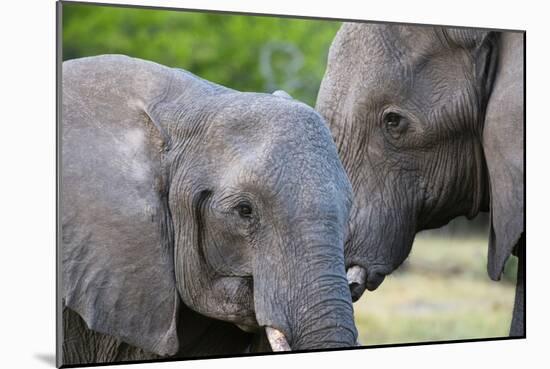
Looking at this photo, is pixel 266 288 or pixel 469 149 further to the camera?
pixel 469 149

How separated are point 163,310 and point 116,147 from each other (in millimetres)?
512

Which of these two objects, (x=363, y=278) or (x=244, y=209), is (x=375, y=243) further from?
(x=244, y=209)

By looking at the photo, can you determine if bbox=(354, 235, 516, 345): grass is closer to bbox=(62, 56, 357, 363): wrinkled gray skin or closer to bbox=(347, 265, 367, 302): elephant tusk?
bbox=(347, 265, 367, 302): elephant tusk

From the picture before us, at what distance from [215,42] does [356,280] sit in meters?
1.00

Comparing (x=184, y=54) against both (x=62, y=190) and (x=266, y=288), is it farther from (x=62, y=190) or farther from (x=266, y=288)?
(x=266, y=288)

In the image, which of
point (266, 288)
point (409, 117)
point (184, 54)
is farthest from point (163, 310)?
point (409, 117)

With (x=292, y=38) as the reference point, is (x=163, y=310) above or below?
below

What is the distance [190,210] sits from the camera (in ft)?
13.0

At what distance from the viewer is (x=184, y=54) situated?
474 centimetres

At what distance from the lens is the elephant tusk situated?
4855 mm

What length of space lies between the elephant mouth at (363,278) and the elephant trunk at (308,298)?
3.27ft

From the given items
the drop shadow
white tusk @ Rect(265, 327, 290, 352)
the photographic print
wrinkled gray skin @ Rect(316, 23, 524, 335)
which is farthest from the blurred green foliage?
white tusk @ Rect(265, 327, 290, 352)

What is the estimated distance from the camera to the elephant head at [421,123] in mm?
4965

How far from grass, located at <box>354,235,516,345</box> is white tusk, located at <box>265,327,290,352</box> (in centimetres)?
119
